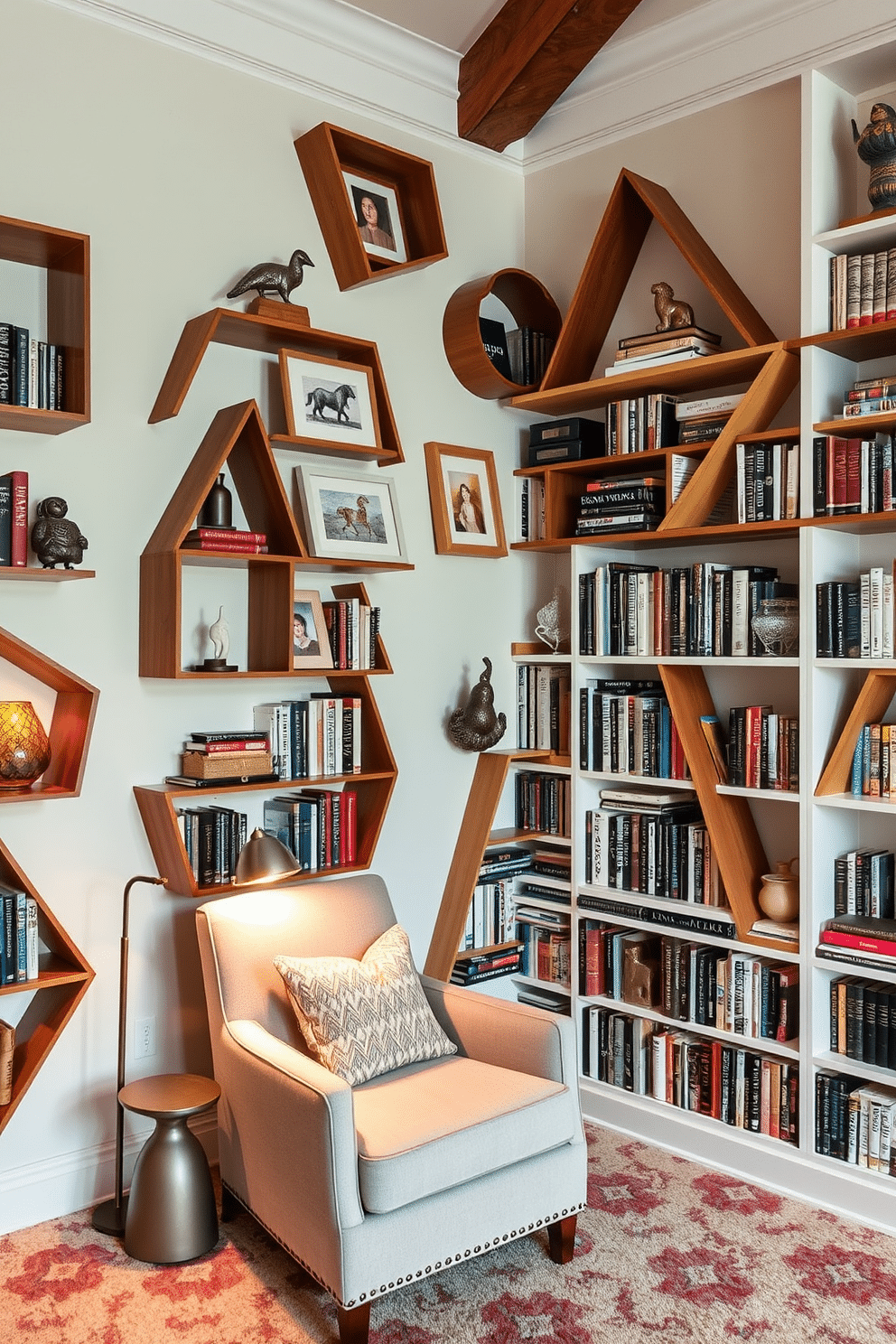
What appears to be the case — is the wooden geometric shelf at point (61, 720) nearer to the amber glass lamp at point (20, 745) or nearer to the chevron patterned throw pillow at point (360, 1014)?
the amber glass lamp at point (20, 745)

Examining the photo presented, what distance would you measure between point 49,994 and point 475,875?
4.45 feet

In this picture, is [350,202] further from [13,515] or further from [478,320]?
[13,515]

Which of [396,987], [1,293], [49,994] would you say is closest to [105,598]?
[1,293]

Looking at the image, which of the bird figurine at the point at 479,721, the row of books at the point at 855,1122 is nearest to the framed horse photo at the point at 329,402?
the bird figurine at the point at 479,721

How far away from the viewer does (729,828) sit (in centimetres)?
318

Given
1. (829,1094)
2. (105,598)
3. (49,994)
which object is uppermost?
(105,598)

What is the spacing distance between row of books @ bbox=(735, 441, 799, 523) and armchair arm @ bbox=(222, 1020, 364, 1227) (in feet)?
5.95

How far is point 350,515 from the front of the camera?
3252 millimetres

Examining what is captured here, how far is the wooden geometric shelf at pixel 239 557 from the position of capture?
281 cm

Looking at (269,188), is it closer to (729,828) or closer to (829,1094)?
(729,828)

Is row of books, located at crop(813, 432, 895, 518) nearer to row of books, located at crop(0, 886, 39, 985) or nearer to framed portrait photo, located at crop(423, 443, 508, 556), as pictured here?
framed portrait photo, located at crop(423, 443, 508, 556)

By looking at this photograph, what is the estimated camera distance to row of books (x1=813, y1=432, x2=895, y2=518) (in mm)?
2789

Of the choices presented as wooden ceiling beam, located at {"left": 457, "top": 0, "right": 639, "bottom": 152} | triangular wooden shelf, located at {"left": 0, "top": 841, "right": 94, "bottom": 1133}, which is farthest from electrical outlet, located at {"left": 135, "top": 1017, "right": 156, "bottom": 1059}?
wooden ceiling beam, located at {"left": 457, "top": 0, "right": 639, "bottom": 152}

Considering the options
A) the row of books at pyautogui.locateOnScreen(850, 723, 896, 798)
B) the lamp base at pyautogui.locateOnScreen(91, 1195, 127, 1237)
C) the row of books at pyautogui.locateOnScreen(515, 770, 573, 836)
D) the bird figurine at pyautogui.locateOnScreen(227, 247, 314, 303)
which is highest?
the bird figurine at pyautogui.locateOnScreen(227, 247, 314, 303)
